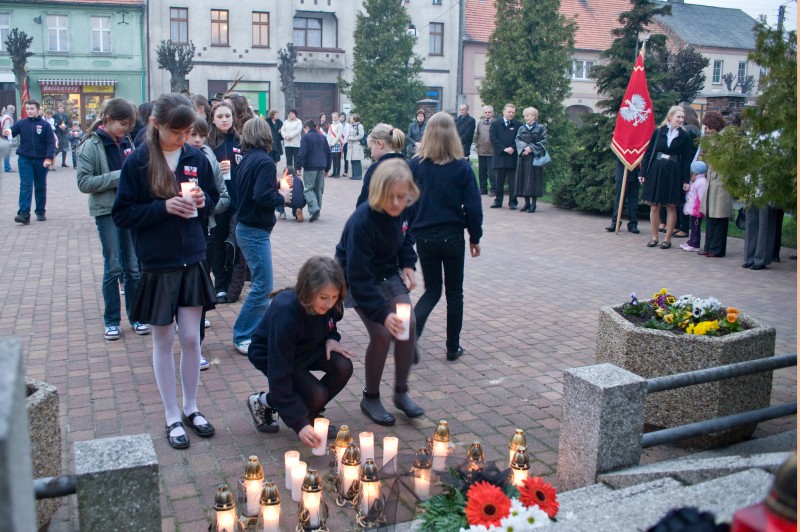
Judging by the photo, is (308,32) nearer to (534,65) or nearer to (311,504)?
(534,65)

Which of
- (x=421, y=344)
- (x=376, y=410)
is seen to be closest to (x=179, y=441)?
(x=376, y=410)

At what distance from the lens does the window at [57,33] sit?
45.6m

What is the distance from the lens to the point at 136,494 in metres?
2.98

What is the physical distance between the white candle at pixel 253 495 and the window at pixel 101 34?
46.7 m

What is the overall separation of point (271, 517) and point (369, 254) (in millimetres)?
1941

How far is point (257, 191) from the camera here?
6.57 m

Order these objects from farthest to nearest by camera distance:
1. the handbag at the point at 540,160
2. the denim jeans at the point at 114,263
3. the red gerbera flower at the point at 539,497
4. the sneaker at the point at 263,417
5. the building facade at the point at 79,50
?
the building facade at the point at 79,50, the handbag at the point at 540,160, the denim jeans at the point at 114,263, the sneaker at the point at 263,417, the red gerbera flower at the point at 539,497

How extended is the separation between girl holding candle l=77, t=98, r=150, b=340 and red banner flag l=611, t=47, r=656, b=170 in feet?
30.7

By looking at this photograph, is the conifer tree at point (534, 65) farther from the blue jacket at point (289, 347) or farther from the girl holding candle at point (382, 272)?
the blue jacket at point (289, 347)

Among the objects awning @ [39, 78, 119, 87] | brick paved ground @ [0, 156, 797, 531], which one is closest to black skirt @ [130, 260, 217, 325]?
brick paved ground @ [0, 156, 797, 531]

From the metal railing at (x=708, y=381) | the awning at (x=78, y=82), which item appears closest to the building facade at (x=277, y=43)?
the awning at (x=78, y=82)

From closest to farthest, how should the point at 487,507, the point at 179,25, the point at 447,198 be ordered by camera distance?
the point at 487,507
the point at 447,198
the point at 179,25

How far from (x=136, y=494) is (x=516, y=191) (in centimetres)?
1489

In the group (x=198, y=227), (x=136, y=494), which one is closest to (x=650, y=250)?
(x=198, y=227)
